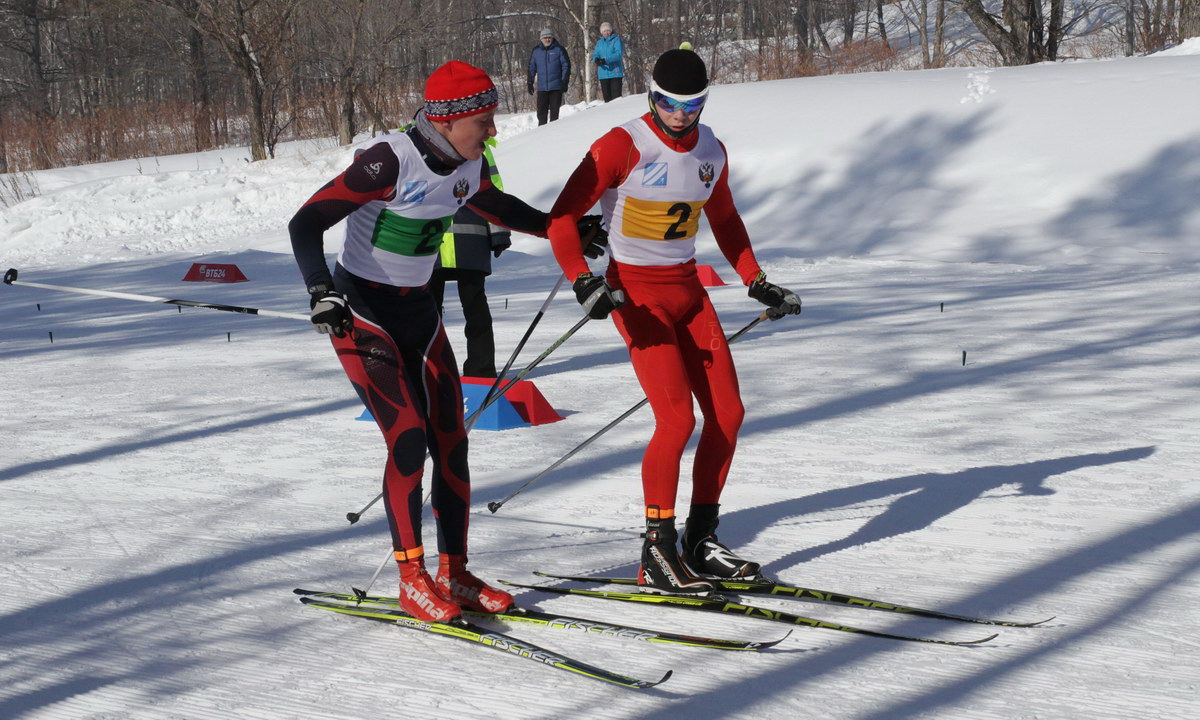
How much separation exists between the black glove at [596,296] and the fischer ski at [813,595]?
3.21 ft

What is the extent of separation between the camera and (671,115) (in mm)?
4031

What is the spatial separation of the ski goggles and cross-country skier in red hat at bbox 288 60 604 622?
62 cm

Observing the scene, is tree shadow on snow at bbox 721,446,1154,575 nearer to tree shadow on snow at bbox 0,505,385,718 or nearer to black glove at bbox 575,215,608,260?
black glove at bbox 575,215,608,260

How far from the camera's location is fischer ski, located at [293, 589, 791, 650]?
139 inches

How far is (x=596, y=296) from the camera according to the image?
3.85 meters

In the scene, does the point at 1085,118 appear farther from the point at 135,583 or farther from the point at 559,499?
the point at 135,583

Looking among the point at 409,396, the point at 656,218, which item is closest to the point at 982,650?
the point at 656,218

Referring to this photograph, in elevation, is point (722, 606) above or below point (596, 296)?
below

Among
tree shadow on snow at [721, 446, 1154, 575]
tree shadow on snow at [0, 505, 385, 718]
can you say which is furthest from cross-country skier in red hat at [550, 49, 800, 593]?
tree shadow on snow at [0, 505, 385, 718]

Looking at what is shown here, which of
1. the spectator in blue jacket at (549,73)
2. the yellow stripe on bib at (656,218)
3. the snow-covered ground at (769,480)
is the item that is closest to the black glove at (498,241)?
the snow-covered ground at (769,480)

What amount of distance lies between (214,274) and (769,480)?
9.15m

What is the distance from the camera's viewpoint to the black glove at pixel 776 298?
14.2 feet

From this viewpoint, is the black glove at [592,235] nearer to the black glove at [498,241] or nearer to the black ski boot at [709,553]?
the black ski boot at [709,553]

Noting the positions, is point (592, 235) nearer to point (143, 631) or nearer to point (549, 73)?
point (143, 631)
